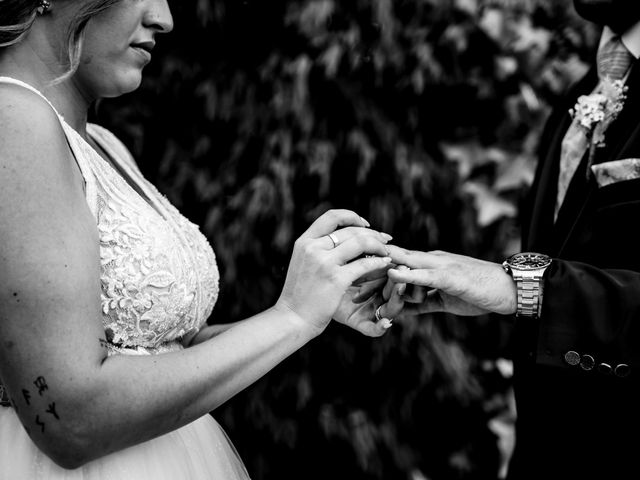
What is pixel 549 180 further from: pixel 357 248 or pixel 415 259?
pixel 357 248

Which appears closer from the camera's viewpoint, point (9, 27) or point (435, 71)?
point (9, 27)

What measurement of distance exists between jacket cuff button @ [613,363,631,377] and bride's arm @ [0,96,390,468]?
0.99 metres

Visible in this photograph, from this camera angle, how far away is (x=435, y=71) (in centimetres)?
298

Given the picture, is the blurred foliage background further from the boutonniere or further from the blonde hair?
the blonde hair

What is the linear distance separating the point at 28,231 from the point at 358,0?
2019 mm

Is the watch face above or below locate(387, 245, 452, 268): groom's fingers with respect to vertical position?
below

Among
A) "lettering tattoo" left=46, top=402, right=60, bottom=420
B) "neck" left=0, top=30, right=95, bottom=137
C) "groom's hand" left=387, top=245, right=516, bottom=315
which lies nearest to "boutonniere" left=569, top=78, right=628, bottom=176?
"groom's hand" left=387, top=245, right=516, bottom=315

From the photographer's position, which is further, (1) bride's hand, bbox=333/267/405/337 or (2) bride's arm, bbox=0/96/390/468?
(1) bride's hand, bbox=333/267/405/337

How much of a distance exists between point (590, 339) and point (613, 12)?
1059 mm

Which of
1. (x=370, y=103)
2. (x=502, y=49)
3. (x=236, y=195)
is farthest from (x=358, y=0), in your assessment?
(x=236, y=195)

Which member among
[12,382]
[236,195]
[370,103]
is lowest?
[236,195]

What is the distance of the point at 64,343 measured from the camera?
1401 mm

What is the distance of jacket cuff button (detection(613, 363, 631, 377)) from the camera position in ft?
6.02

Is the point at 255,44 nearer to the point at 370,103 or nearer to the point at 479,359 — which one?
the point at 370,103
